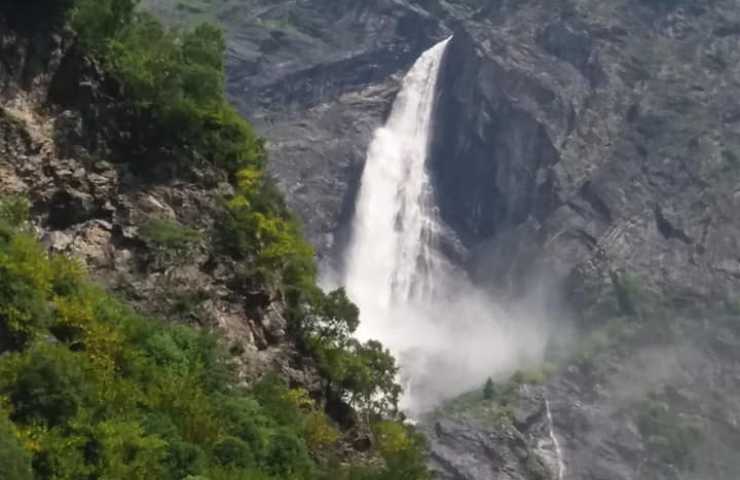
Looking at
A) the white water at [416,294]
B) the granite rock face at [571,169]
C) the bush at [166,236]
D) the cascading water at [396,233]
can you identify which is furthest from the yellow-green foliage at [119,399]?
the cascading water at [396,233]

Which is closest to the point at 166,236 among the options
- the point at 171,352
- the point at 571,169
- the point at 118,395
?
the point at 171,352

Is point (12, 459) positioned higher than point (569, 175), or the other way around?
point (12, 459)

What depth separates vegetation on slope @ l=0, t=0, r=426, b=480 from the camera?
2116 centimetres

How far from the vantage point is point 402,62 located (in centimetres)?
11462

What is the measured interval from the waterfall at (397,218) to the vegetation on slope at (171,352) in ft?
196

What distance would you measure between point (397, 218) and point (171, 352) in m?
75.0

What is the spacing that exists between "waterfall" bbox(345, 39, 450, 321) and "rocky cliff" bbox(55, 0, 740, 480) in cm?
139

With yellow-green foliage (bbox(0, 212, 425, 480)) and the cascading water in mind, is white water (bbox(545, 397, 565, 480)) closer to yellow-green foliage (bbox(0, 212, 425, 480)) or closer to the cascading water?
the cascading water

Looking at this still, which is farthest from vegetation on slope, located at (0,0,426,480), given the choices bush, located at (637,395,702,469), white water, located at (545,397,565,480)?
bush, located at (637,395,702,469)

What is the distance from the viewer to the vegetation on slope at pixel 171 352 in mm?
21156

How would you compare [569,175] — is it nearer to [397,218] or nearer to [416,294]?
[397,218]

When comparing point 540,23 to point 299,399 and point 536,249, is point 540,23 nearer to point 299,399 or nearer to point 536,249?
point 536,249

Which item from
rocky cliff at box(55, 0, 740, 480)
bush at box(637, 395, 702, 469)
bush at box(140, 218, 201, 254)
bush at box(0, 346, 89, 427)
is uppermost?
bush at box(140, 218, 201, 254)

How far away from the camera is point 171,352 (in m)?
26.5
